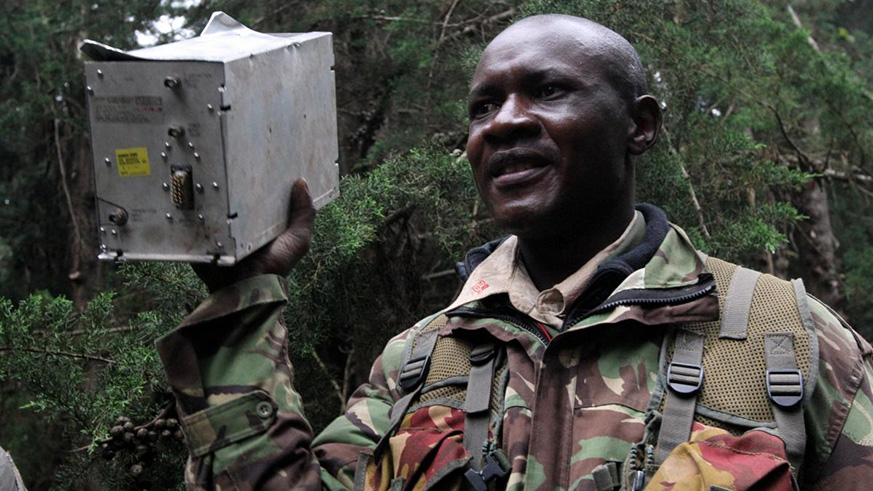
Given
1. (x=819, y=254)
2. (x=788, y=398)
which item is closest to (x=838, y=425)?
(x=788, y=398)

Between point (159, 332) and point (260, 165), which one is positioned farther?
point (159, 332)

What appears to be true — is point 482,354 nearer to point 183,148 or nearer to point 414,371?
point 414,371

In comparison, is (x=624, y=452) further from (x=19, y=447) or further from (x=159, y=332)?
(x=19, y=447)

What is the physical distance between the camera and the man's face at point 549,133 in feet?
7.50

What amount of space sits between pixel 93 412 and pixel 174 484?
40 cm

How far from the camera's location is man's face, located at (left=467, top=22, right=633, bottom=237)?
229 centimetres

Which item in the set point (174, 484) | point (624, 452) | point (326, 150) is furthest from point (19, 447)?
point (624, 452)

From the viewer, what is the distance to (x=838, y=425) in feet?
6.55

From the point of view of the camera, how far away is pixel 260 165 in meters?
2.07

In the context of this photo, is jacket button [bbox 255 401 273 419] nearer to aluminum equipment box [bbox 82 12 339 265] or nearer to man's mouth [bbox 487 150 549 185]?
aluminum equipment box [bbox 82 12 339 265]

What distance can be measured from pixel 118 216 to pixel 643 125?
1.23 meters

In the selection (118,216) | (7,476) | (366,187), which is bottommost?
(7,476)

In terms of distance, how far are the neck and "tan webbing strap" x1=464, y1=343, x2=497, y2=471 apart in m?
0.25

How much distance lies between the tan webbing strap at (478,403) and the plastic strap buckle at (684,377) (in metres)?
0.39
